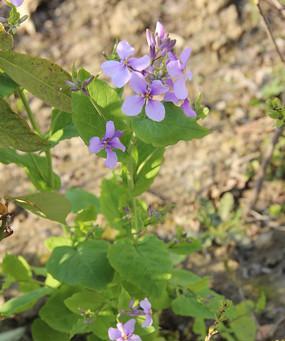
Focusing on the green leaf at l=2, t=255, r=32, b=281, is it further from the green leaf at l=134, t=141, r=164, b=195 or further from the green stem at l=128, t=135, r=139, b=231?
the green leaf at l=134, t=141, r=164, b=195

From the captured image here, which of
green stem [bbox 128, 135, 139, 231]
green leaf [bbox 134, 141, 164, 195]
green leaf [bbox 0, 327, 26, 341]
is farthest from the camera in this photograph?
green leaf [bbox 0, 327, 26, 341]

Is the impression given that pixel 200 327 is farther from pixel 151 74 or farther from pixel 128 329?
pixel 151 74

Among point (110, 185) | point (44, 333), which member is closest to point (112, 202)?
point (110, 185)

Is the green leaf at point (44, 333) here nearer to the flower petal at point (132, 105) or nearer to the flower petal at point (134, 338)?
the flower petal at point (134, 338)

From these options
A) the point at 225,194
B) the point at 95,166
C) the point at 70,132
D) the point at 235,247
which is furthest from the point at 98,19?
the point at 70,132

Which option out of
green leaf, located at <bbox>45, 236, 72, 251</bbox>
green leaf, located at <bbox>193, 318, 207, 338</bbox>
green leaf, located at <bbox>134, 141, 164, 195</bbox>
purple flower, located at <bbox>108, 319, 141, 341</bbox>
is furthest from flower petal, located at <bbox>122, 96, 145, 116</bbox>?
green leaf, located at <bbox>193, 318, 207, 338</bbox>

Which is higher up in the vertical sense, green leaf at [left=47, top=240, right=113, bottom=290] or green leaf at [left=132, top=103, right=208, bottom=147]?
green leaf at [left=132, top=103, right=208, bottom=147]

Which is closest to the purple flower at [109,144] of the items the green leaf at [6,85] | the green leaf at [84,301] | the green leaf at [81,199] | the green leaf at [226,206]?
the green leaf at [6,85]
